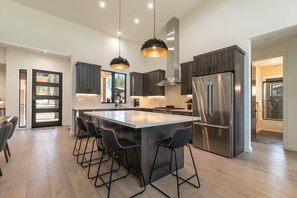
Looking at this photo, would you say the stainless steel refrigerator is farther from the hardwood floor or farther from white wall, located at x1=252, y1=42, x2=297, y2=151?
white wall, located at x1=252, y1=42, x2=297, y2=151

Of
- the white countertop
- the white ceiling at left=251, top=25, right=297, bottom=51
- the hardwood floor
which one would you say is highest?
the white ceiling at left=251, top=25, right=297, bottom=51

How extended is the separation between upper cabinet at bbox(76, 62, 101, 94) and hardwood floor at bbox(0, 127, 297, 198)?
2.50 metres

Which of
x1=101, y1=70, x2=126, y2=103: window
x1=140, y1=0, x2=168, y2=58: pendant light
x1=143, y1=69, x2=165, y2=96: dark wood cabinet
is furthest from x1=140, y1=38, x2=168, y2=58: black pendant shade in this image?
x1=101, y1=70, x2=126, y2=103: window

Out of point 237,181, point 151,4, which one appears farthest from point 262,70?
point 237,181

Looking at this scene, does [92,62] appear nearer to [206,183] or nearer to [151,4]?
[151,4]

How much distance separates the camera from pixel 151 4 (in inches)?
183

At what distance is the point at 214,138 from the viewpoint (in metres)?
3.49

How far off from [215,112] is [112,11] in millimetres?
4651

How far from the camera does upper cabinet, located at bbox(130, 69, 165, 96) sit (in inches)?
243

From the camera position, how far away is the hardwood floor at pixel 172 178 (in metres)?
1.98

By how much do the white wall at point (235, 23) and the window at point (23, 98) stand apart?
21.8ft

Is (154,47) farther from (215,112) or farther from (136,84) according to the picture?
(136,84)

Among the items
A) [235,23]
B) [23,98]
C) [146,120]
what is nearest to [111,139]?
[146,120]

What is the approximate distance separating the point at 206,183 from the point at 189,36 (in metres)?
4.63
